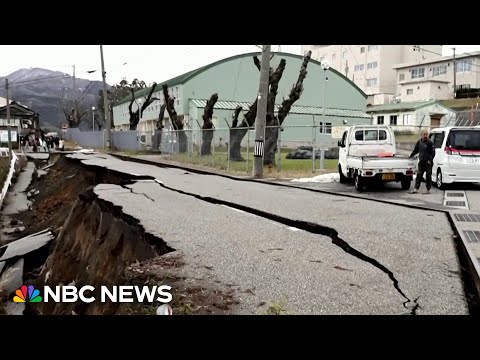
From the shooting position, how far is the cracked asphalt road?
160 inches

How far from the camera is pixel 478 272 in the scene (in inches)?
187

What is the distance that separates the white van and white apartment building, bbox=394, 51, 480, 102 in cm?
3848

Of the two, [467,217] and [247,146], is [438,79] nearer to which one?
→ [247,146]

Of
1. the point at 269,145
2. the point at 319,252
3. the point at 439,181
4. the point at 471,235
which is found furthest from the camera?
the point at 269,145

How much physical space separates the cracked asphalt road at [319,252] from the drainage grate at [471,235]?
26 cm

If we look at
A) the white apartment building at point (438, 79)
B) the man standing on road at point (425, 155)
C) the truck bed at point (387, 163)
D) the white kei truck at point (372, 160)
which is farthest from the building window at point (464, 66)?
the man standing on road at point (425, 155)

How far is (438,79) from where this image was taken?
50375 millimetres

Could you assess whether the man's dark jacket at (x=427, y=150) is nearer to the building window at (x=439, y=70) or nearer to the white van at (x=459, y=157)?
the white van at (x=459, y=157)

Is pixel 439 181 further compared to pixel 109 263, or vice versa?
pixel 439 181

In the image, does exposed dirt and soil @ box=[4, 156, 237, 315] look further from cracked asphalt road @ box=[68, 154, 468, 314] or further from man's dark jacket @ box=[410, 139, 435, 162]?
man's dark jacket @ box=[410, 139, 435, 162]

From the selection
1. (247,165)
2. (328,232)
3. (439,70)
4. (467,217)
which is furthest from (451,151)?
(439,70)

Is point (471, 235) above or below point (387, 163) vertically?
below

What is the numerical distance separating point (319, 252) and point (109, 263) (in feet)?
9.71

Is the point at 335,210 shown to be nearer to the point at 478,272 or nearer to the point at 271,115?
the point at 478,272
